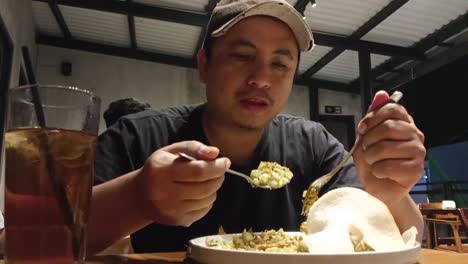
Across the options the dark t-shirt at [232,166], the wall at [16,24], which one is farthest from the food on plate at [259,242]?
the wall at [16,24]

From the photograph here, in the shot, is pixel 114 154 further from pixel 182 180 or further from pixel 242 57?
pixel 182 180

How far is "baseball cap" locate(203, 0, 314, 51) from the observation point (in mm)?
1579

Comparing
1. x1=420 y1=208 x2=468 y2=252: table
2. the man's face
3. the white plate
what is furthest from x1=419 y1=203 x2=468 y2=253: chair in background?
the white plate

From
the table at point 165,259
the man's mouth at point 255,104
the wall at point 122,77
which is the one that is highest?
the wall at point 122,77

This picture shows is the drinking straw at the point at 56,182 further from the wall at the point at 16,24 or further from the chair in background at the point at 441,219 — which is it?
the chair in background at the point at 441,219

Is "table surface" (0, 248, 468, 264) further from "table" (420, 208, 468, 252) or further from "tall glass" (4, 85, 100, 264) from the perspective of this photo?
"table" (420, 208, 468, 252)

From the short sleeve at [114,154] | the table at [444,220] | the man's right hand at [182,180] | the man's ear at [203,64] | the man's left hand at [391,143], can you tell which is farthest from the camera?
the table at [444,220]

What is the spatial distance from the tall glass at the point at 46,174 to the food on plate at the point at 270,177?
662 millimetres

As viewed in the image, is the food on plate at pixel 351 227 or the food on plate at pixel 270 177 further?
the food on plate at pixel 270 177

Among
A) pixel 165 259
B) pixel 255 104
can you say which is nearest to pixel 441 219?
pixel 255 104

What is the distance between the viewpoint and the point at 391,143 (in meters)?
1.02

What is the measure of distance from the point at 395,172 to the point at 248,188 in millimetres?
732

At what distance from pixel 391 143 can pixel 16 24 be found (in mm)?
5609

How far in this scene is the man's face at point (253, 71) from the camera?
1.56 metres
